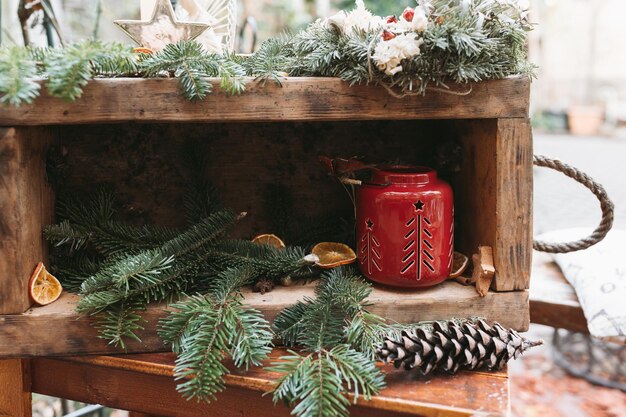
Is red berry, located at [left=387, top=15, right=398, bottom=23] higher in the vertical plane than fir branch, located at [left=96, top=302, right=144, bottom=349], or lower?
higher

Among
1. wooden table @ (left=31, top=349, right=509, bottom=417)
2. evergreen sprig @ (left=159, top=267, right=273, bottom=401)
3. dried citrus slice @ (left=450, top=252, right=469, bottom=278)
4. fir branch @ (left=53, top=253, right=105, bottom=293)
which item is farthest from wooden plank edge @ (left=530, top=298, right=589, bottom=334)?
fir branch @ (left=53, top=253, right=105, bottom=293)

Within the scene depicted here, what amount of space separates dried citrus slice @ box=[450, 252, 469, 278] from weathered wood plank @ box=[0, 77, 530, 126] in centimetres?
25

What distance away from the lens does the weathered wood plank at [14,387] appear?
740 millimetres

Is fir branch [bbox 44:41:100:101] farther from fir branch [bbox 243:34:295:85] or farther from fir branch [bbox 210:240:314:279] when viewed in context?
fir branch [bbox 210:240:314:279]

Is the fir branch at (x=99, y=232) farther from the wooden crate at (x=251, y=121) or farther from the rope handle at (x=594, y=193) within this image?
the rope handle at (x=594, y=193)

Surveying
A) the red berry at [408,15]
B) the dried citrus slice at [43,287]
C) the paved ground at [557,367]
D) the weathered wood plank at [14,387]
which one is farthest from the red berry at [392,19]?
the paved ground at [557,367]

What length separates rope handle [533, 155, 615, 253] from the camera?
82cm

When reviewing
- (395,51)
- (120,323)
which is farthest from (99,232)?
(395,51)

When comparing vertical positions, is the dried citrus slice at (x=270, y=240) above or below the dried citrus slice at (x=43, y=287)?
above

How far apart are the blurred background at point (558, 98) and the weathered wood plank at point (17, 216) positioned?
0.89 ft

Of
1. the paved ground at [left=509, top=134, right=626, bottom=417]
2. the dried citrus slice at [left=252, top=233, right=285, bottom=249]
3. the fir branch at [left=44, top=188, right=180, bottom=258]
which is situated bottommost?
the paved ground at [left=509, top=134, right=626, bottom=417]

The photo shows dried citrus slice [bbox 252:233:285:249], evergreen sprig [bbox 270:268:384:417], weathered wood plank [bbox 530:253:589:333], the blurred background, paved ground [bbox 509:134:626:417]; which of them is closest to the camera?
evergreen sprig [bbox 270:268:384:417]

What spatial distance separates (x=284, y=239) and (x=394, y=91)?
1.30 ft

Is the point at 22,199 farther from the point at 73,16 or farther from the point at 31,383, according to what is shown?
the point at 73,16
